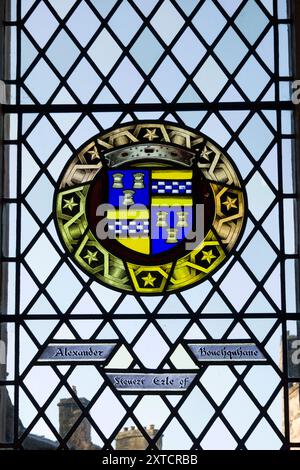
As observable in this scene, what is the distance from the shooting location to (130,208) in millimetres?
18719

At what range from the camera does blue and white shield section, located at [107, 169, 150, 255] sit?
1866 cm

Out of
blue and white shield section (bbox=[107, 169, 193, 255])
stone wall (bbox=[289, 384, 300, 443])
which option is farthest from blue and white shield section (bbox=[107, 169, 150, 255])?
stone wall (bbox=[289, 384, 300, 443])

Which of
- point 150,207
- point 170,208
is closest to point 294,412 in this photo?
point 170,208

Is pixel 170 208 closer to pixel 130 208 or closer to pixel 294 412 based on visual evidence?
pixel 130 208

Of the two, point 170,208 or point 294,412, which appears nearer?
point 294,412

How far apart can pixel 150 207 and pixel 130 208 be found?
173 millimetres

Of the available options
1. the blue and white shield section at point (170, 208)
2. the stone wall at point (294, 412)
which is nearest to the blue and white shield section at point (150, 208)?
the blue and white shield section at point (170, 208)

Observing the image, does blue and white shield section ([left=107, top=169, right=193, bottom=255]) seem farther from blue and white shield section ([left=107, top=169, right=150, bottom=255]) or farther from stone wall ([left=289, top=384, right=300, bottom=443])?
stone wall ([left=289, top=384, right=300, bottom=443])

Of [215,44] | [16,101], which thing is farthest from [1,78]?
[215,44]

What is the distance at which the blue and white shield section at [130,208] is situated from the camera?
18656 millimetres

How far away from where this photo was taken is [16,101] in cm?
1923

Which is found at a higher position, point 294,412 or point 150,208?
point 150,208

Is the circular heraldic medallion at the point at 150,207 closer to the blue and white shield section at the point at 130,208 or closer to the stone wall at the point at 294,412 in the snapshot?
the blue and white shield section at the point at 130,208

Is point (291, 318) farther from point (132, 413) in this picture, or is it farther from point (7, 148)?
point (7, 148)
